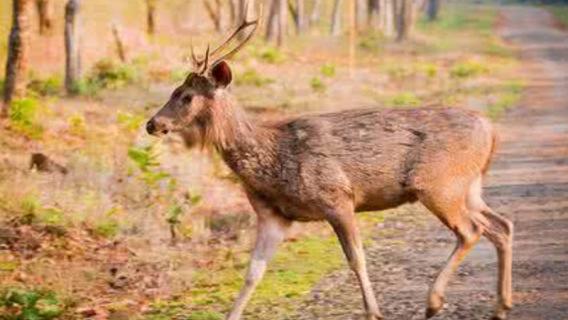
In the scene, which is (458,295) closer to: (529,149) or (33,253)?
(33,253)

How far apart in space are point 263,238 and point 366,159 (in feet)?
3.10

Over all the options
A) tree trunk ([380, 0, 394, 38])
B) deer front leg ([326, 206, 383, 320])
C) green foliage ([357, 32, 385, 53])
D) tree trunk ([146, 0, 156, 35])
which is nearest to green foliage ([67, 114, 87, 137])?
deer front leg ([326, 206, 383, 320])

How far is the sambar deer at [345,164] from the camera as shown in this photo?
849cm

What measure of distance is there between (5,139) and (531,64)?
28.3m

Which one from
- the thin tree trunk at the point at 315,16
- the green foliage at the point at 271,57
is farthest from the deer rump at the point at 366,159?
the thin tree trunk at the point at 315,16

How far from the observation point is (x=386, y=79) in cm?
3206

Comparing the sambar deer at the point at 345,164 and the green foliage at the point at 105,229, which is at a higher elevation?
the sambar deer at the point at 345,164

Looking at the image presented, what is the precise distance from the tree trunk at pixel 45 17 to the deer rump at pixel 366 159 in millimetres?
17449

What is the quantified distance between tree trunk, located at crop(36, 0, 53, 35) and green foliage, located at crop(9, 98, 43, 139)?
9.30 meters

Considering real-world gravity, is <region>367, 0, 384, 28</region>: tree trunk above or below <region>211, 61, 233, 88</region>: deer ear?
below

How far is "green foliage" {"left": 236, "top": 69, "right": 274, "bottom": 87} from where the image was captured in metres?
Result: 26.2

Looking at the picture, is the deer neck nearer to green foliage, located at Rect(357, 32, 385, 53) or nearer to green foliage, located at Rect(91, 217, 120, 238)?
green foliage, located at Rect(91, 217, 120, 238)

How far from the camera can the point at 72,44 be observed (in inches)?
854

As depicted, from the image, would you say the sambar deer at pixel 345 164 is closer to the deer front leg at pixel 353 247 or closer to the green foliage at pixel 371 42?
the deer front leg at pixel 353 247
